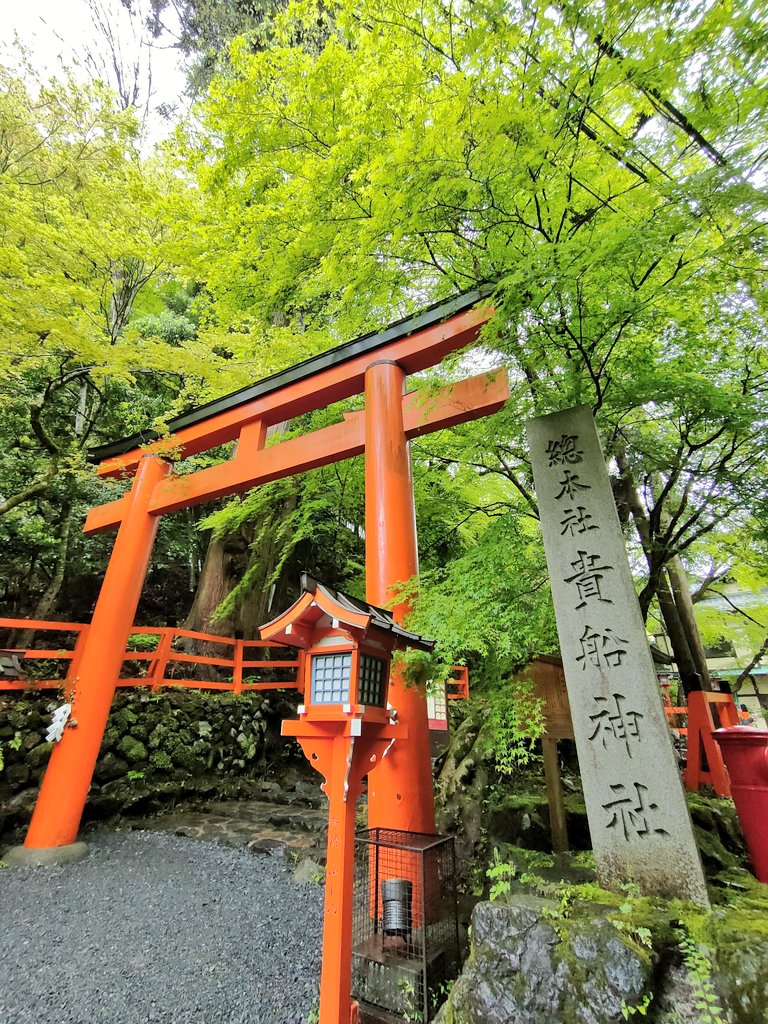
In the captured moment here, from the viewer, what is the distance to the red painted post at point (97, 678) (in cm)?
523

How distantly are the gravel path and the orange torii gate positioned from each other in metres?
1.05

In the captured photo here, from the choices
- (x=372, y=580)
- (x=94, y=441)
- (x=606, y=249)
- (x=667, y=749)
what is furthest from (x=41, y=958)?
(x=94, y=441)

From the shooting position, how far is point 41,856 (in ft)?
16.2

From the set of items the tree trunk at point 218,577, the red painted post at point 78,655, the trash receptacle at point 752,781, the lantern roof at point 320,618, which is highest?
the tree trunk at point 218,577


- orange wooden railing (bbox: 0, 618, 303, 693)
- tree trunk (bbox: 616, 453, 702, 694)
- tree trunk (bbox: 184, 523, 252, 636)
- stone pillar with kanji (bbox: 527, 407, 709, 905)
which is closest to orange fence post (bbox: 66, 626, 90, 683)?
orange wooden railing (bbox: 0, 618, 303, 693)

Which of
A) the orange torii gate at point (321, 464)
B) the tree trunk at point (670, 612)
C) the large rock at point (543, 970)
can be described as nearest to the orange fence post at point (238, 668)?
the orange torii gate at point (321, 464)

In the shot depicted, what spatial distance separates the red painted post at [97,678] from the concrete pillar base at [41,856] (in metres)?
0.08

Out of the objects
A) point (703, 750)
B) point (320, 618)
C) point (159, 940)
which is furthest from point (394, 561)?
point (703, 750)

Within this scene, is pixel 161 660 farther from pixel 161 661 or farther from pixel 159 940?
pixel 159 940

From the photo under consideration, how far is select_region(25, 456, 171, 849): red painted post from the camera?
5.23m

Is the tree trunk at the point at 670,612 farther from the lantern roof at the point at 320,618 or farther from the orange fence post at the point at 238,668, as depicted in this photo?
the orange fence post at the point at 238,668

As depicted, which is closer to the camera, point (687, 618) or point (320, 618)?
point (320, 618)

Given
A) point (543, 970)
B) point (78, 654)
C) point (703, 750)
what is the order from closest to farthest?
point (543, 970), point (703, 750), point (78, 654)

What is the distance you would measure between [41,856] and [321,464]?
529 centimetres
